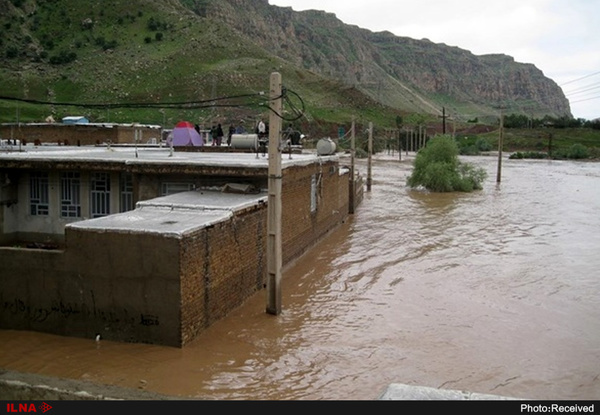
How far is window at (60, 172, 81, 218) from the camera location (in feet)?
49.8

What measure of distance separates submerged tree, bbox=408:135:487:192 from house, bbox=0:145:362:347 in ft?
69.6

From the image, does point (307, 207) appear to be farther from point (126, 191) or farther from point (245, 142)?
point (126, 191)

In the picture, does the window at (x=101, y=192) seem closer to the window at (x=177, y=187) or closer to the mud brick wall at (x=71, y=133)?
the window at (x=177, y=187)

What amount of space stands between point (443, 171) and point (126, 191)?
951 inches

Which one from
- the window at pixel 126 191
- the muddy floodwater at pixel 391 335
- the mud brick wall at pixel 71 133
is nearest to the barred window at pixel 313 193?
the muddy floodwater at pixel 391 335

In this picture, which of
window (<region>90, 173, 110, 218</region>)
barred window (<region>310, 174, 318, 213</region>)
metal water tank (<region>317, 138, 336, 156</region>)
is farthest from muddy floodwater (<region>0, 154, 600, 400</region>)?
window (<region>90, 173, 110, 218</region>)

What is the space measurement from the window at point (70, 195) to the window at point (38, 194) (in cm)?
43

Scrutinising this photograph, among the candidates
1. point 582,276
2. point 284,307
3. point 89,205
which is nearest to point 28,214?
point 89,205

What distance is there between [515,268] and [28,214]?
13059 millimetres

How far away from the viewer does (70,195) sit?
599 inches

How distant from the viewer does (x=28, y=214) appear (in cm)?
1542

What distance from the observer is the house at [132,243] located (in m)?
9.35
